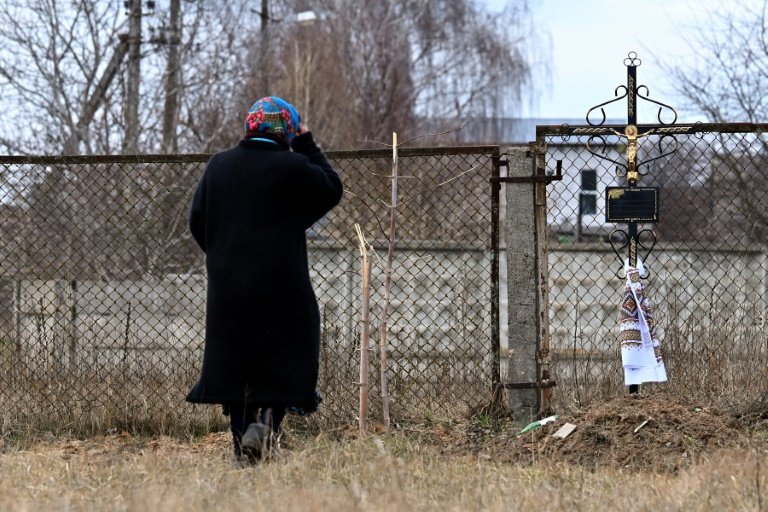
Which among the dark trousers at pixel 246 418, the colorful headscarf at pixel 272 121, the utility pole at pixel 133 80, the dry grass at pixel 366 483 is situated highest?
the utility pole at pixel 133 80

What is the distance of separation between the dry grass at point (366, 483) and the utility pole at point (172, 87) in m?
11.7

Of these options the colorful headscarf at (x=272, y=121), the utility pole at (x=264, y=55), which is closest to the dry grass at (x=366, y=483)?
the colorful headscarf at (x=272, y=121)

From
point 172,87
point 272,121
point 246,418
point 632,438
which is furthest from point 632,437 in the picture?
point 172,87

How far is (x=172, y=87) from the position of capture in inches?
662

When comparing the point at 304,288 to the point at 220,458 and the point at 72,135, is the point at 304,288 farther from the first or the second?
the point at 72,135

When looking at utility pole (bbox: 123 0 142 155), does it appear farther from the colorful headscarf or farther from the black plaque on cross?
the colorful headscarf

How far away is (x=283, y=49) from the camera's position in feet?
85.9

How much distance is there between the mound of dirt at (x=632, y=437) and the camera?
499 centimetres

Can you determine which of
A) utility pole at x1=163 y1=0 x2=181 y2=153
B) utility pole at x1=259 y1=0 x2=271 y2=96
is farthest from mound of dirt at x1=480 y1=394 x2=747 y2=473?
utility pole at x1=259 y1=0 x2=271 y2=96

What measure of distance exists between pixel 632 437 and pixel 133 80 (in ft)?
40.7

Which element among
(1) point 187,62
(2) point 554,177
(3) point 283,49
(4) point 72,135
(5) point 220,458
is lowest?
(5) point 220,458

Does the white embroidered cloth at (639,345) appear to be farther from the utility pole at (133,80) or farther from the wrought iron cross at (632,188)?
the utility pole at (133,80)

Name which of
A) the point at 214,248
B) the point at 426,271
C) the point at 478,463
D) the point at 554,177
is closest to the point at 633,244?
the point at 554,177

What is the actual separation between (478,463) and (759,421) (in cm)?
183
